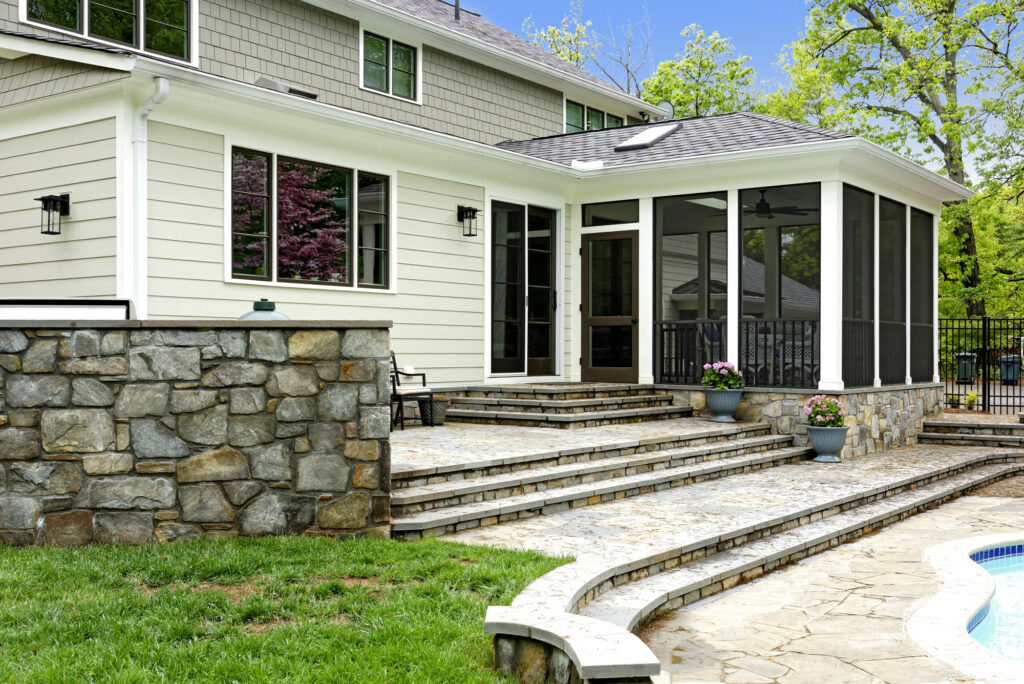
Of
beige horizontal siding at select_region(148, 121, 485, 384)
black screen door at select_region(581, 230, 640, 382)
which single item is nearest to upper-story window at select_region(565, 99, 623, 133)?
black screen door at select_region(581, 230, 640, 382)

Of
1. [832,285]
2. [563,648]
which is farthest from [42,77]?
[832,285]

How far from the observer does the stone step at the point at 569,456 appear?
579 cm

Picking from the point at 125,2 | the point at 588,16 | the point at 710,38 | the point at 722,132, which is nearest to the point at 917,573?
the point at 722,132

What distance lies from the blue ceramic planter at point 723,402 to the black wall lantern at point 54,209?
6643 millimetres

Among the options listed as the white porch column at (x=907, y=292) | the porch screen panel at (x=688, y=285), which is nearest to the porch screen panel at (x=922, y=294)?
the white porch column at (x=907, y=292)

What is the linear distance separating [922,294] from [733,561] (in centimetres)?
863

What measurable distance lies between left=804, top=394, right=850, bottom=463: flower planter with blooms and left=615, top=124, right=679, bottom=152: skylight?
4119mm

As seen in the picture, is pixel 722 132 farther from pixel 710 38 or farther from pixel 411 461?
pixel 710 38

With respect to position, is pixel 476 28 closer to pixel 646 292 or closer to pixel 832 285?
pixel 646 292

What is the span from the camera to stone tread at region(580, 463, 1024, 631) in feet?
13.3

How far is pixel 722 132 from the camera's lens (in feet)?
36.9

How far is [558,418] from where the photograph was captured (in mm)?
8883

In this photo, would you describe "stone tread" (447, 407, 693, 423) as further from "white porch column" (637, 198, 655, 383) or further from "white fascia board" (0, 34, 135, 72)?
"white fascia board" (0, 34, 135, 72)

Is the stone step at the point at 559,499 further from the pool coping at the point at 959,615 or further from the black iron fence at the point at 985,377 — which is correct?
the black iron fence at the point at 985,377
